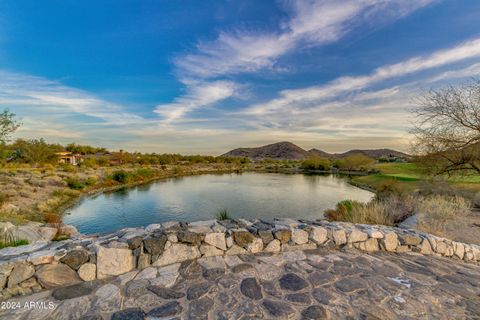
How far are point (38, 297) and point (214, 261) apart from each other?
177 centimetres

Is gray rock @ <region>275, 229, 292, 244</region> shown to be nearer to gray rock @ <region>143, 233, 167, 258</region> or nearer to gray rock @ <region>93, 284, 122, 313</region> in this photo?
gray rock @ <region>143, 233, 167, 258</region>

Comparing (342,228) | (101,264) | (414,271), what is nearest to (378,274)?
(414,271)

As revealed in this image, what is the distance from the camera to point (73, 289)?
2.23 meters

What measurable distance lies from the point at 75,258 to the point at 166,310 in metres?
1.22

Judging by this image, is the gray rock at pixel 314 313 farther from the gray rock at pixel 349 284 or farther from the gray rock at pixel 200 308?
the gray rock at pixel 200 308

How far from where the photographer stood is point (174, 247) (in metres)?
2.84

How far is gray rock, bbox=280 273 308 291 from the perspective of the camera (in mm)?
2413

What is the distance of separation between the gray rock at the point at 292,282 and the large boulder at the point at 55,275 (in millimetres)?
2242

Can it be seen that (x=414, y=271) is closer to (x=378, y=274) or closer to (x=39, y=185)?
(x=378, y=274)

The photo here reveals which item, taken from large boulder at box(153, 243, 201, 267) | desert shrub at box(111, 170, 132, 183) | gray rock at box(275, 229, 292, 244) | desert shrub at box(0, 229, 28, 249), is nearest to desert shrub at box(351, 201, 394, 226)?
gray rock at box(275, 229, 292, 244)

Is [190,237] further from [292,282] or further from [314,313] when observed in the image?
[314,313]

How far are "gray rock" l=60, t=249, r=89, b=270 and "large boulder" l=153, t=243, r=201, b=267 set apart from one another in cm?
76

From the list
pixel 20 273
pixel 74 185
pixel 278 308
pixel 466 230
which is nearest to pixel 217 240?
pixel 278 308

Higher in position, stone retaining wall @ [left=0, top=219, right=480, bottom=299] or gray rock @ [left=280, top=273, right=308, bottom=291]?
stone retaining wall @ [left=0, top=219, right=480, bottom=299]
